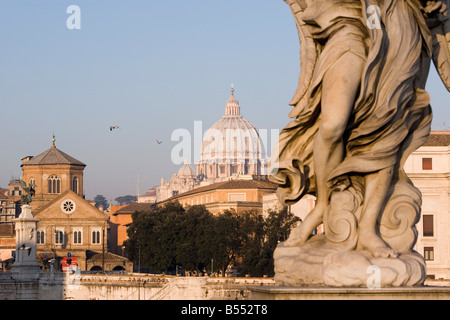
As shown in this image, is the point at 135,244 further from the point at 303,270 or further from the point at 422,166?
the point at 303,270

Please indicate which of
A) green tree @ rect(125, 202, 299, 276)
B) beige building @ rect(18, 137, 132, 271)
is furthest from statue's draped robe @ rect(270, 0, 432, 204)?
beige building @ rect(18, 137, 132, 271)

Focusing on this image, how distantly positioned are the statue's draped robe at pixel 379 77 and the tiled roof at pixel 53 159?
12541 cm

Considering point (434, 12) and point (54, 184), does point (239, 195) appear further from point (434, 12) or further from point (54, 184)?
point (434, 12)

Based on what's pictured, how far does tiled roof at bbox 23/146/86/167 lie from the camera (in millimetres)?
134375

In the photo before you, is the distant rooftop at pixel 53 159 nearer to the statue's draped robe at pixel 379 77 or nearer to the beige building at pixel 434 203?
the beige building at pixel 434 203

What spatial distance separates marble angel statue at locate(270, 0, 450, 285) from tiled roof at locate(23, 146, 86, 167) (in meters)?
125

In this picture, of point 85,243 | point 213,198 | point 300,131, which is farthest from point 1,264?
point 300,131

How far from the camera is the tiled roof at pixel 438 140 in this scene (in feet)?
196

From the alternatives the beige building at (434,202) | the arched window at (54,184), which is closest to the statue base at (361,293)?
the beige building at (434,202)

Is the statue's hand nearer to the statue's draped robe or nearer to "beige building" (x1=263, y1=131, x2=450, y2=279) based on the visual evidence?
the statue's draped robe

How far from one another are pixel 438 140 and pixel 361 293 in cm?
5258

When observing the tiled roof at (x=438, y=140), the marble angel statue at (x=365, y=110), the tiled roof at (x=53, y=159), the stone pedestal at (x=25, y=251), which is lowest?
the stone pedestal at (x=25, y=251)

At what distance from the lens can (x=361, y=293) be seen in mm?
9461

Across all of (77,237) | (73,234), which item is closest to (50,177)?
(73,234)
